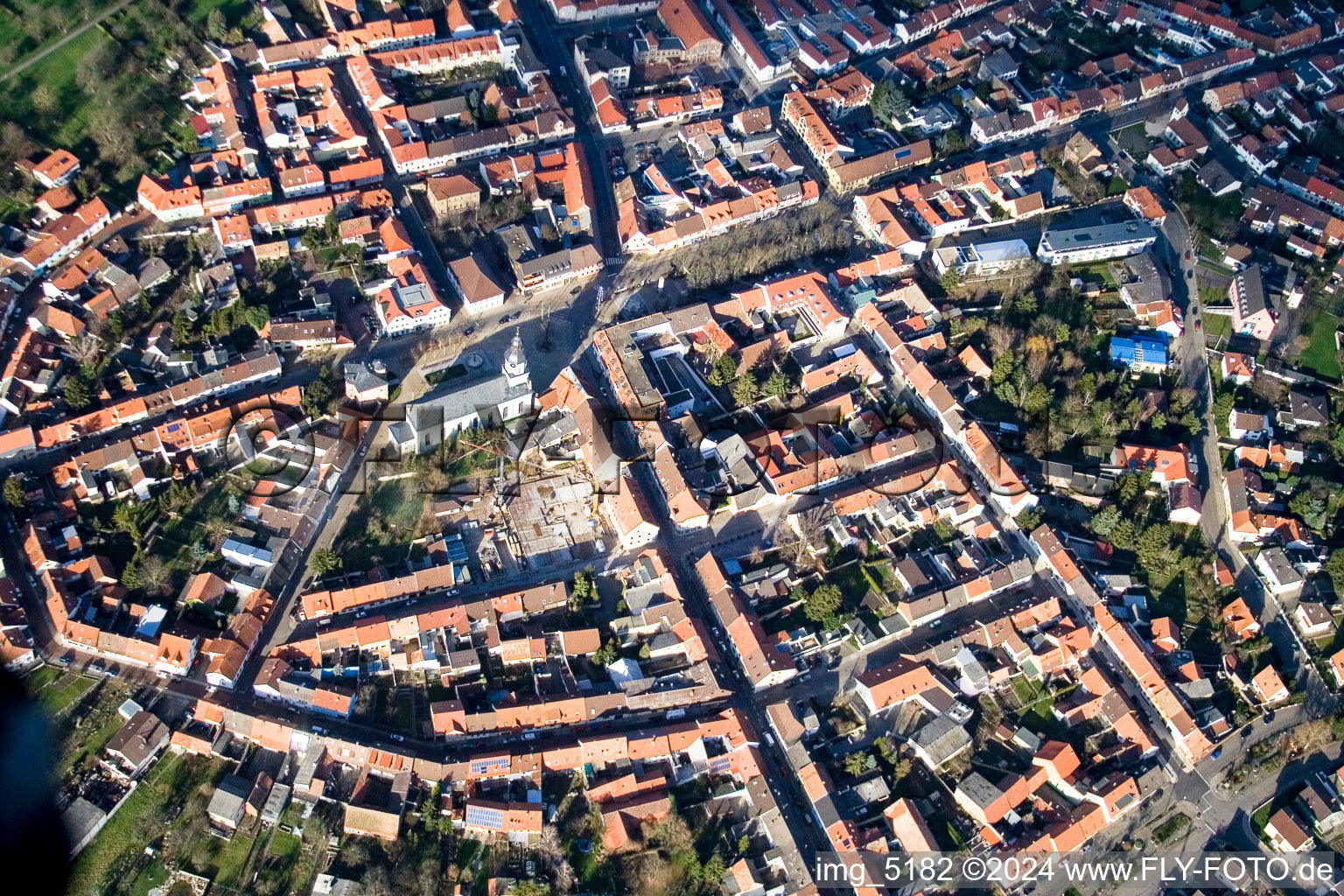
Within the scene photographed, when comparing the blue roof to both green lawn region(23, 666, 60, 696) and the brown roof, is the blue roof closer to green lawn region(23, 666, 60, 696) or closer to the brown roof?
the brown roof

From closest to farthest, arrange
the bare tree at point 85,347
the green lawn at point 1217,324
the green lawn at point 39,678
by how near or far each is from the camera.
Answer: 1. the green lawn at point 39,678
2. the bare tree at point 85,347
3. the green lawn at point 1217,324

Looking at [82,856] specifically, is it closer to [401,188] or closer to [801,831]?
[801,831]

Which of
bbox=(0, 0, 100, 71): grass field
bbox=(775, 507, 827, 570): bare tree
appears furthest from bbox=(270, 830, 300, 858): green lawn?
bbox=(0, 0, 100, 71): grass field

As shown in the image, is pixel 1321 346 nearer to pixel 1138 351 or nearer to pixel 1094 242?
pixel 1138 351

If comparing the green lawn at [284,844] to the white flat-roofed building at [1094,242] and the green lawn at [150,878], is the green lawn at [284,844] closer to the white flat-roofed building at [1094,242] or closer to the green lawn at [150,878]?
the green lawn at [150,878]

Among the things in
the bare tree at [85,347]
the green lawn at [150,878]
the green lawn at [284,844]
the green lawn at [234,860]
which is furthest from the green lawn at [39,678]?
the bare tree at [85,347]

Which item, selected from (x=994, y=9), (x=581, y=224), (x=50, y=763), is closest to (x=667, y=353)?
(x=581, y=224)
